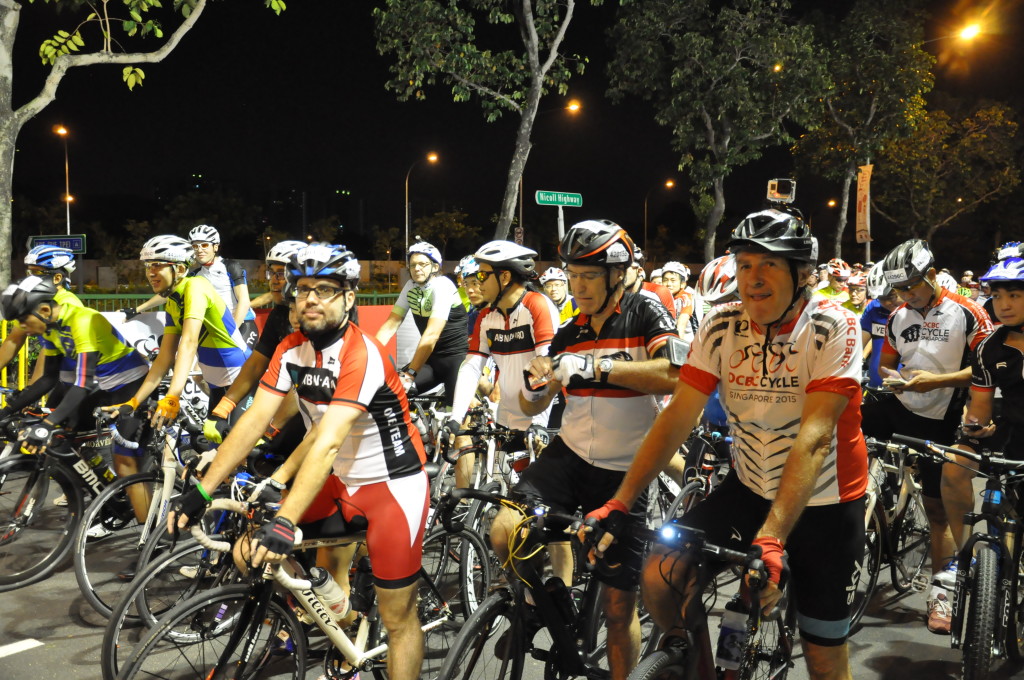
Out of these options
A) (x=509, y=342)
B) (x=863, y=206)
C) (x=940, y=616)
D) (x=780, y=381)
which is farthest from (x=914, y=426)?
(x=863, y=206)

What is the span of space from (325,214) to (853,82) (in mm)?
75787

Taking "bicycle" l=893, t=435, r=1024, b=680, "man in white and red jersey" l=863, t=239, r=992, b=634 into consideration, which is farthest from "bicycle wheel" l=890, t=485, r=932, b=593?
"bicycle" l=893, t=435, r=1024, b=680

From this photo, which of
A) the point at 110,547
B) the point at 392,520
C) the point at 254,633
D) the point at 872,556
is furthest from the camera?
the point at 110,547

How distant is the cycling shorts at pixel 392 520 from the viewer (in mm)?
3504

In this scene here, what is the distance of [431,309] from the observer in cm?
754

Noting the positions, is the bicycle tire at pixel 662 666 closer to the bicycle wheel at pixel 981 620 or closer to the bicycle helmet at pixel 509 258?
the bicycle wheel at pixel 981 620

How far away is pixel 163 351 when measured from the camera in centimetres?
594

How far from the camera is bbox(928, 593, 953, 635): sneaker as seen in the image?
4777 millimetres

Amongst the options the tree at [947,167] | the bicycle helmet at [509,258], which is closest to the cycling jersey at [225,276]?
the bicycle helmet at [509,258]

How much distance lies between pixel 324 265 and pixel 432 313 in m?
3.71

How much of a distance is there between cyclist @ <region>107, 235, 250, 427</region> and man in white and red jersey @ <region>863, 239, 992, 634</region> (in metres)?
4.49

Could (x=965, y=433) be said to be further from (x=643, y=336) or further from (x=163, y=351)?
(x=163, y=351)

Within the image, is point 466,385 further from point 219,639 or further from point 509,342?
point 219,639

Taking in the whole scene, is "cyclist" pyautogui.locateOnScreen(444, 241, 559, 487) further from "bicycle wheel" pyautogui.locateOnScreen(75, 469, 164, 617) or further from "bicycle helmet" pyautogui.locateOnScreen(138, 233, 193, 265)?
"bicycle helmet" pyautogui.locateOnScreen(138, 233, 193, 265)
